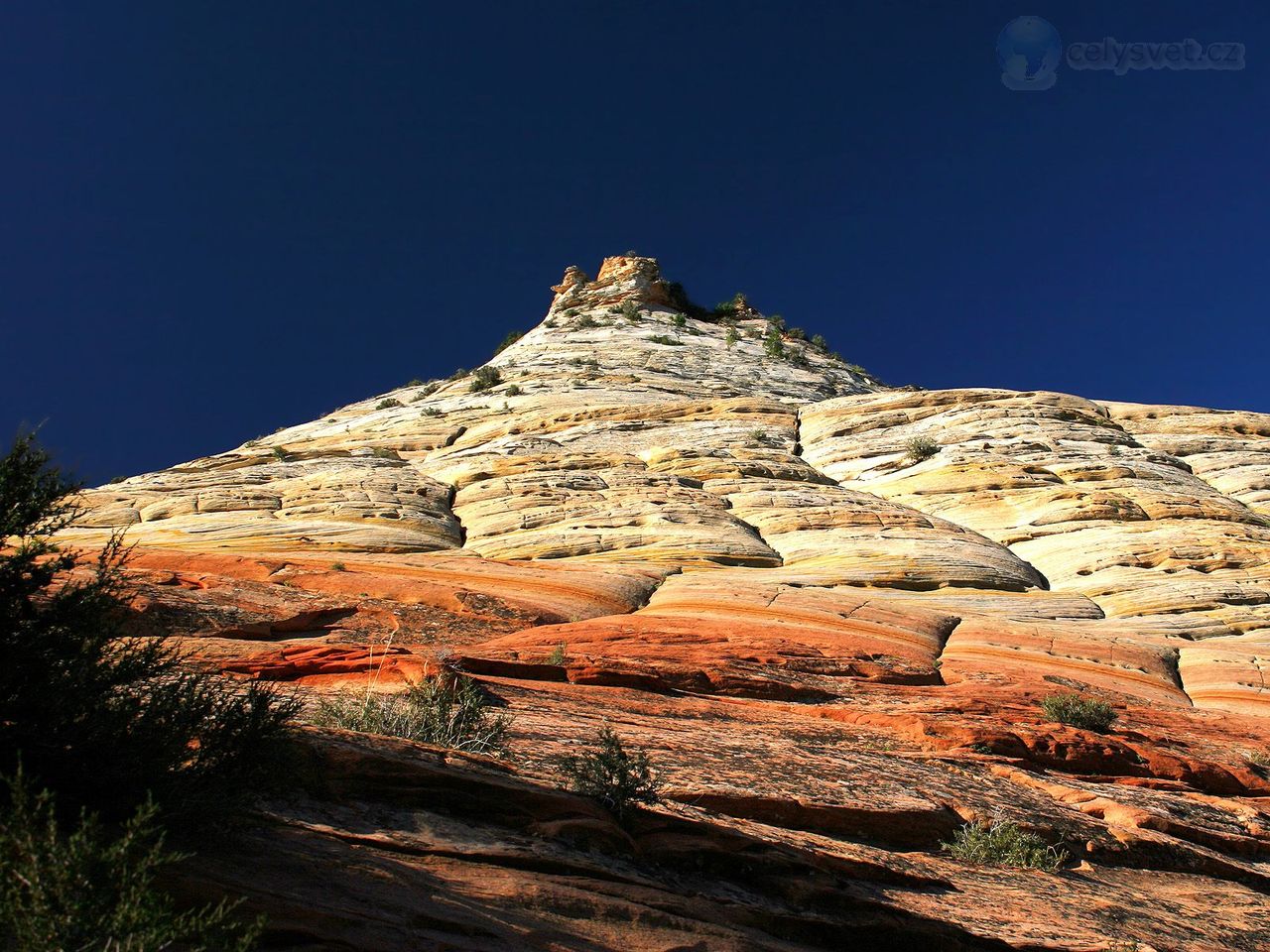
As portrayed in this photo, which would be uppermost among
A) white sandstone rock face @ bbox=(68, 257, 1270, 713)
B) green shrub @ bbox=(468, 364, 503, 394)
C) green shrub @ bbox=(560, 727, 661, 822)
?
green shrub @ bbox=(468, 364, 503, 394)

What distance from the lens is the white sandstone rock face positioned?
17.2 m

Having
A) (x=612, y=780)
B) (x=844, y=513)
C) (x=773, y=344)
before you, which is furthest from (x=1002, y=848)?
(x=773, y=344)

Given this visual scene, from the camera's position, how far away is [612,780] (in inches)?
272

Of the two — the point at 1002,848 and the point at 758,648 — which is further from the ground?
the point at 758,648

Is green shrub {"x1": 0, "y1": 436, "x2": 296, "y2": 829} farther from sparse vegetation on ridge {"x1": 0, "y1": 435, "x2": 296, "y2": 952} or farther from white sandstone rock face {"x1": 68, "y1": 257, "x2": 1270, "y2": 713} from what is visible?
white sandstone rock face {"x1": 68, "y1": 257, "x2": 1270, "y2": 713}

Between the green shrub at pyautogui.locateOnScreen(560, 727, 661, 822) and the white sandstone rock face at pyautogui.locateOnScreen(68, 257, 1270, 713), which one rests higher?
the white sandstone rock face at pyautogui.locateOnScreen(68, 257, 1270, 713)

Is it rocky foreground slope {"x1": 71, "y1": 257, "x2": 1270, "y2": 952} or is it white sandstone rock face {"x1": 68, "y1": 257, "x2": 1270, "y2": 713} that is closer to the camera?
rocky foreground slope {"x1": 71, "y1": 257, "x2": 1270, "y2": 952}

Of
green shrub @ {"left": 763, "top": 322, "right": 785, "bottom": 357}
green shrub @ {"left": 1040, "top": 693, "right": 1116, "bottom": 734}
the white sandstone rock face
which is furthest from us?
green shrub @ {"left": 763, "top": 322, "right": 785, "bottom": 357}

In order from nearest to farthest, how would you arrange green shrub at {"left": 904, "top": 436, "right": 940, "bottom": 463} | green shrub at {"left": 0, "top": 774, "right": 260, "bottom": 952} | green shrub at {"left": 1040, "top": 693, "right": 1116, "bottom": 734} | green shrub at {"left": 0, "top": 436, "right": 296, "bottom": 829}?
1. green shrub at {"left": 0, "top": 774, "right": 260, "bottom": 952}
2. green shrub at {"left": 0, "top": 436, "right": 296, "bottom": 829}
3. green shrub at {"left": 1040, "top": 693, "right": 1116, "bottom": 734}
4. green shrub at {"left": 904, "top": 436, "right": 940, "bottom": 463}

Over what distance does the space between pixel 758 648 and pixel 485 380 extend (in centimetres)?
3164

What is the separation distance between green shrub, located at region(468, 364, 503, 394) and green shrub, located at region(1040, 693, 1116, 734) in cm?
3350

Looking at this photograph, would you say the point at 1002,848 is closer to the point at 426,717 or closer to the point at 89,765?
the point at 426,717

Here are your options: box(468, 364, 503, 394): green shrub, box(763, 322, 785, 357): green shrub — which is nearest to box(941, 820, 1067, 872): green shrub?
box(468, 364, 503, 394): green shrub

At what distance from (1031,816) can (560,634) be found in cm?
761
